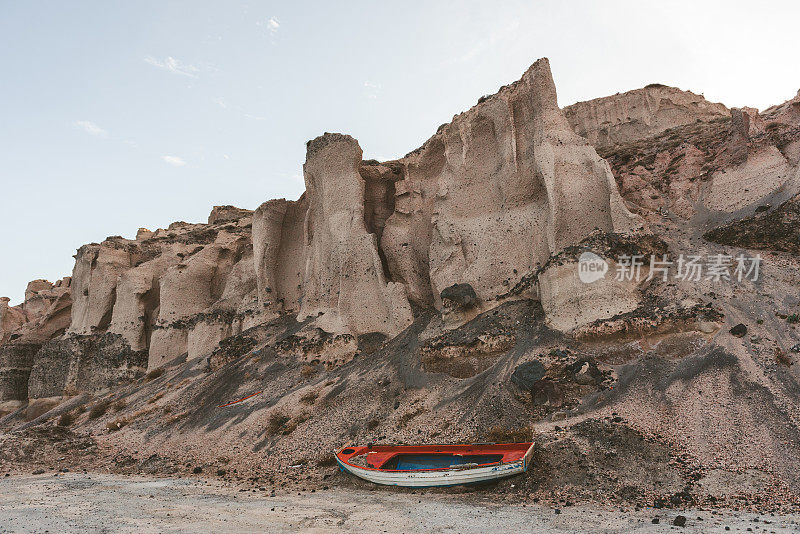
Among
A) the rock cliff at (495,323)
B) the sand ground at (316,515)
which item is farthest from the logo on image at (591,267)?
the sand ground at (316,515)

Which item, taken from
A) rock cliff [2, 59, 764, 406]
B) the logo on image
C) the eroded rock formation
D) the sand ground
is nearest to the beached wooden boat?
the sand ground

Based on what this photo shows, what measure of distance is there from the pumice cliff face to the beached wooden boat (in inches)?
206

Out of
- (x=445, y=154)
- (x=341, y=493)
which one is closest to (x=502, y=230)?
(x=445, y=154)

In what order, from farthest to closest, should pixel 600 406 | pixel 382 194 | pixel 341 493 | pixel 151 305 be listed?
pixel 151 305
pixel 382 194
pixel 600 406
pixel 341 493

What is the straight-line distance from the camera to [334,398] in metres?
16.2

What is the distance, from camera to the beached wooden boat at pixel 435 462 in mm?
9734

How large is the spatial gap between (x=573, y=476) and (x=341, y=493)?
16.2ft

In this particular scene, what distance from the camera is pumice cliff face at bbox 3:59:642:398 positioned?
17.7 metres

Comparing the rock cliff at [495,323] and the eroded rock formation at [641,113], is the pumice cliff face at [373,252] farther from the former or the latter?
the eroded rock formation at [641,113]

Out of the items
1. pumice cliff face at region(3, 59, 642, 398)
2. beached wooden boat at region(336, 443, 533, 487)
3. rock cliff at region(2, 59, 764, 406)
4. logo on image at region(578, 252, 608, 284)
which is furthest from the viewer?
pumice cliff face at region(3, 59, 642, 398)

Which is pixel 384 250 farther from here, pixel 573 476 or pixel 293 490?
pixel 573 476

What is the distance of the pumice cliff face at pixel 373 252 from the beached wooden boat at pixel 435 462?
5.23 m

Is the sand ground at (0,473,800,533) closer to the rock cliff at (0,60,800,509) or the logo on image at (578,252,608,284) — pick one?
the rock cliff at (0,60,800,509)

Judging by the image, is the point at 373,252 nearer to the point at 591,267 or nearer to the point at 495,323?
the point at 495,323
